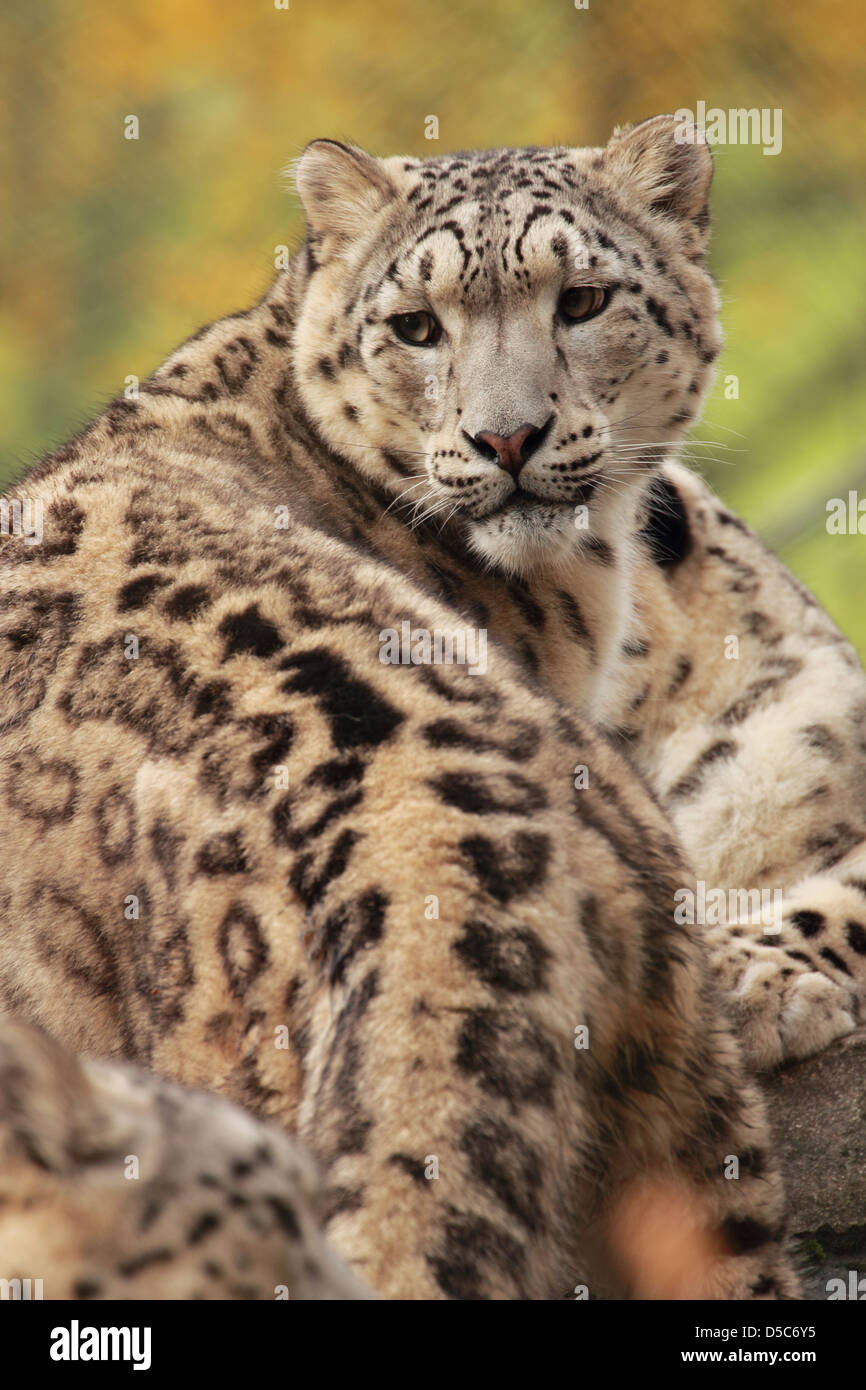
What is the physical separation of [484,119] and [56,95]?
2626 millimetres

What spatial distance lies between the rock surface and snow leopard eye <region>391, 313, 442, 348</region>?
1611mm

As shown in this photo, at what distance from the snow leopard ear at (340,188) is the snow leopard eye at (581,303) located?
50cm

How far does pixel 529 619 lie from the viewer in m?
3.62

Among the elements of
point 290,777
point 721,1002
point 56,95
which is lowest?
point 721,1002

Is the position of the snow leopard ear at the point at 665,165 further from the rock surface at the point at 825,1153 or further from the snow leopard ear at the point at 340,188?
the rock surface at the point at 825,1153

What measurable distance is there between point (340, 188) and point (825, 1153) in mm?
2231

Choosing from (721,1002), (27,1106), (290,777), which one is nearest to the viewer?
(27,1106)

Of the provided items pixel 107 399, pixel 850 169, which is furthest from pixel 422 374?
pixel 850 169

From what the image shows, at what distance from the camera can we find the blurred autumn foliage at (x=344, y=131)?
7211mm

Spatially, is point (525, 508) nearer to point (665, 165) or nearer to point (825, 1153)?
point (665, 165)

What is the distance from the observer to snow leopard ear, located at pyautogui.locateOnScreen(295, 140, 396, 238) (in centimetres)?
380

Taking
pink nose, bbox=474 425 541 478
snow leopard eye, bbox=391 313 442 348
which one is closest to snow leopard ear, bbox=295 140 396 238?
snow leopard eye, bbox=391 313 442 348

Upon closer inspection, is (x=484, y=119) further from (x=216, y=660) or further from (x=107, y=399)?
(x=216, y=660)

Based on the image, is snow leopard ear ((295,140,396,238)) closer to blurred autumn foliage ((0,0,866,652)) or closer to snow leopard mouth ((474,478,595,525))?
snow leopard mouth ((474,478,595,525))
